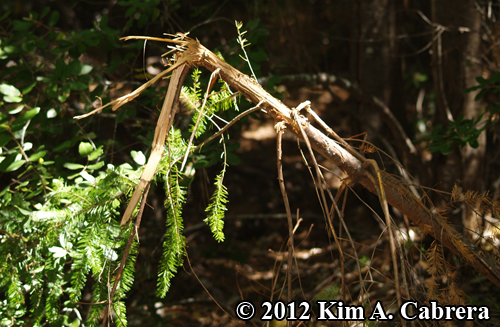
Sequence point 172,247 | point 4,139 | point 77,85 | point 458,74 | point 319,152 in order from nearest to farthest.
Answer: point 172,247 → point 319,152 → point 4,139 → point 77,85 → point 458,74

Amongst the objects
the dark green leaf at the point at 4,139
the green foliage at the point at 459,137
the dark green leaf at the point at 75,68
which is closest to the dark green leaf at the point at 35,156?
the dark green leaf at the point at 4,139

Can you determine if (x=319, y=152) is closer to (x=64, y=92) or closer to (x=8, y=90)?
(x=64, y=92)

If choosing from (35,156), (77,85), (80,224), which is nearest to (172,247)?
(80,224)

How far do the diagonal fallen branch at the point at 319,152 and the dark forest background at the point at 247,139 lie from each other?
0.07 m

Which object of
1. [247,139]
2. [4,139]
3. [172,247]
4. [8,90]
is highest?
[247,139]

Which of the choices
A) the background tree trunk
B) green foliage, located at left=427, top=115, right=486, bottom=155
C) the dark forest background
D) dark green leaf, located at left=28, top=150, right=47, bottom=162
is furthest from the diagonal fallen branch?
the background tree trunk

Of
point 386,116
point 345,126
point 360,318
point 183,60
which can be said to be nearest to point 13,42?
point 183,60

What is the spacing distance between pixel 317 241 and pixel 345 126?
1679mm

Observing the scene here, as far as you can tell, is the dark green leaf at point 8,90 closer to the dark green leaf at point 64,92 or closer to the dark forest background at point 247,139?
the dark forest background at point 247,139

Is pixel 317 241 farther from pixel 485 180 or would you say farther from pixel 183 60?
pixel 183 60

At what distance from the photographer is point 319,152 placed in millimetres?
1246

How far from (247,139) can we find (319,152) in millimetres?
4044

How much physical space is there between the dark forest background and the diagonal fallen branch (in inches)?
2.8

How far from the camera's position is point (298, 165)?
4594mm
